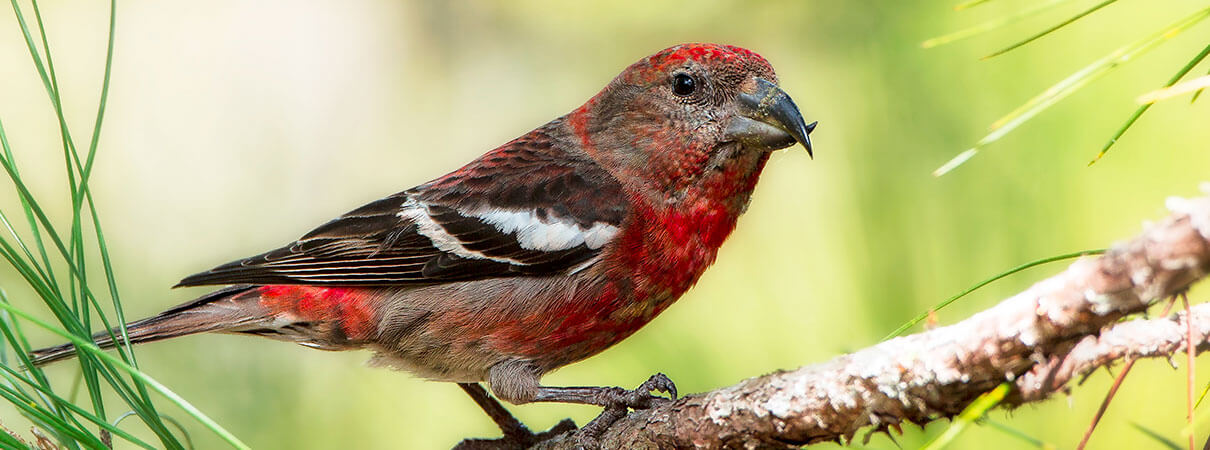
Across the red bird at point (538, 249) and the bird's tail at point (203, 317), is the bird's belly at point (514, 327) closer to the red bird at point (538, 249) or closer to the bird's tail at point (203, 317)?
the red bird at point (538, 249)

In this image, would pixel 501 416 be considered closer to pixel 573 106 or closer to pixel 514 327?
pixel 514 327

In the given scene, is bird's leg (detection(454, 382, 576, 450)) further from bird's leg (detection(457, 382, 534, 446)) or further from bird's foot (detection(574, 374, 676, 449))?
bird's foot (detection(574, 374, 676, 449))

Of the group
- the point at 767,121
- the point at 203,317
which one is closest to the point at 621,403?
the point at 767,121

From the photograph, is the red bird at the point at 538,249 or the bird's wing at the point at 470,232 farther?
the bird's wing at the point at 470,232

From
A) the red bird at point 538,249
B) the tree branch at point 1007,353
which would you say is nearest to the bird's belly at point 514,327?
the red bird at point 538,249

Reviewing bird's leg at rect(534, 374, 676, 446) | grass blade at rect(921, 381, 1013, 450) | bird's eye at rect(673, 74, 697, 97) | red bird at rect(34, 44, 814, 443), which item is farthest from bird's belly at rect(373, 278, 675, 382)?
grass blade at rect(921, 381, 1013, 450)

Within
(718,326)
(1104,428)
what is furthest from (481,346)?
(1104,428)

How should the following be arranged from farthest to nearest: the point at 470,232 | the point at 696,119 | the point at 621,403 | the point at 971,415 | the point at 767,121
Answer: the point at 470,232, the point at 696,119, the point at 767,121, the point at 621,403, the point at 971,415
